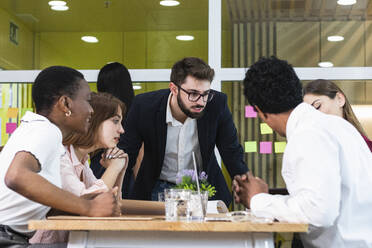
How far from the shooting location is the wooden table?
6.20 ft

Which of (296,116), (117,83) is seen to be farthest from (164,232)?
(117,83)

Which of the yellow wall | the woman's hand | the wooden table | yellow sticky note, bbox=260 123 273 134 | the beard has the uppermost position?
the yellow wall

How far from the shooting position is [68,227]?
6.30 ft

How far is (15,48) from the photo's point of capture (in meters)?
5.52

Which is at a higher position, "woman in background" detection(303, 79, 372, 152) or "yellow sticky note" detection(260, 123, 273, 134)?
"woman in background" detection(303, 79, 372, 152)

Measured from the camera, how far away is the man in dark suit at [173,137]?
381 centimetres

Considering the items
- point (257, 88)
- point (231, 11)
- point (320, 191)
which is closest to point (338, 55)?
point (231, 11)

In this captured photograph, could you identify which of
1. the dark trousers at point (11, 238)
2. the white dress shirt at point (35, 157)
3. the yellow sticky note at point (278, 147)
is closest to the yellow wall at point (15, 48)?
the yellow sticky note at point (278, 147)

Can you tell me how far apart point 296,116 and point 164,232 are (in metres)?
0.68

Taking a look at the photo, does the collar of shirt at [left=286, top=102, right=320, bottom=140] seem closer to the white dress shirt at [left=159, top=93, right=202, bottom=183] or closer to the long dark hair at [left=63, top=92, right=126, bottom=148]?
the long dark hair at [left=63, top=92, right=126, bottom=148]

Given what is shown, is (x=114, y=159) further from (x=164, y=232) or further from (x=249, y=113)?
(x=249, y=113)

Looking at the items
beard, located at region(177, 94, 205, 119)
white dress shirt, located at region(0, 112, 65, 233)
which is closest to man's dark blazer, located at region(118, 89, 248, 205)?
beard, located at region(177, 94, 205, 119)

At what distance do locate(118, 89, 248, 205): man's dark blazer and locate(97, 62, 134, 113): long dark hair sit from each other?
20.5 inches

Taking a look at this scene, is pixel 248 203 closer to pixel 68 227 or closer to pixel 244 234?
pixel 244 234
